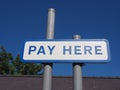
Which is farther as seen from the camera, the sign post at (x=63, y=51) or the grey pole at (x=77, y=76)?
the sign post at (x=63, y=51)

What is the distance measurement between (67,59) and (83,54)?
0.80 ft

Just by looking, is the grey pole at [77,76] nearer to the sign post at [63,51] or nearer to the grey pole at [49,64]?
the sign post at [63,51]

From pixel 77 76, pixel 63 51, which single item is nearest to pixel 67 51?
pixel 63 51

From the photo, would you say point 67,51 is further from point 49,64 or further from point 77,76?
point 77,76

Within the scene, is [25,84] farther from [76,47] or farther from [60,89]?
[76,47]

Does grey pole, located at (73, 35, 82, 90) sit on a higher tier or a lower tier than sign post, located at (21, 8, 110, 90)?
lower

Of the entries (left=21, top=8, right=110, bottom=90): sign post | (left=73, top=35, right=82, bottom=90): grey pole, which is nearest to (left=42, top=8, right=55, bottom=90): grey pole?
(left=21, top=8, right=110, bottom=90): sign post

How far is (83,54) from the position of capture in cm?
356

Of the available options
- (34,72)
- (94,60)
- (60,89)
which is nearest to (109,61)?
(94,60)

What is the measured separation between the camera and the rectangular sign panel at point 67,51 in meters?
3.52

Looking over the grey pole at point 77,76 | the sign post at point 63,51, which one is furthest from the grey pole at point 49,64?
the grey pole at point 77,76

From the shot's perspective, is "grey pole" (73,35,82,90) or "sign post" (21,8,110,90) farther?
"sign post" (21,8,110,90)

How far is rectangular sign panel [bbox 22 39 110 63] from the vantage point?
3523mm

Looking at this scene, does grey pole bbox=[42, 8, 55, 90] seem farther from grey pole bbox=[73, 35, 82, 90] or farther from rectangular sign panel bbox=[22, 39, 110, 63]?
grey pole bbox=[73, 35, 82, 90]
